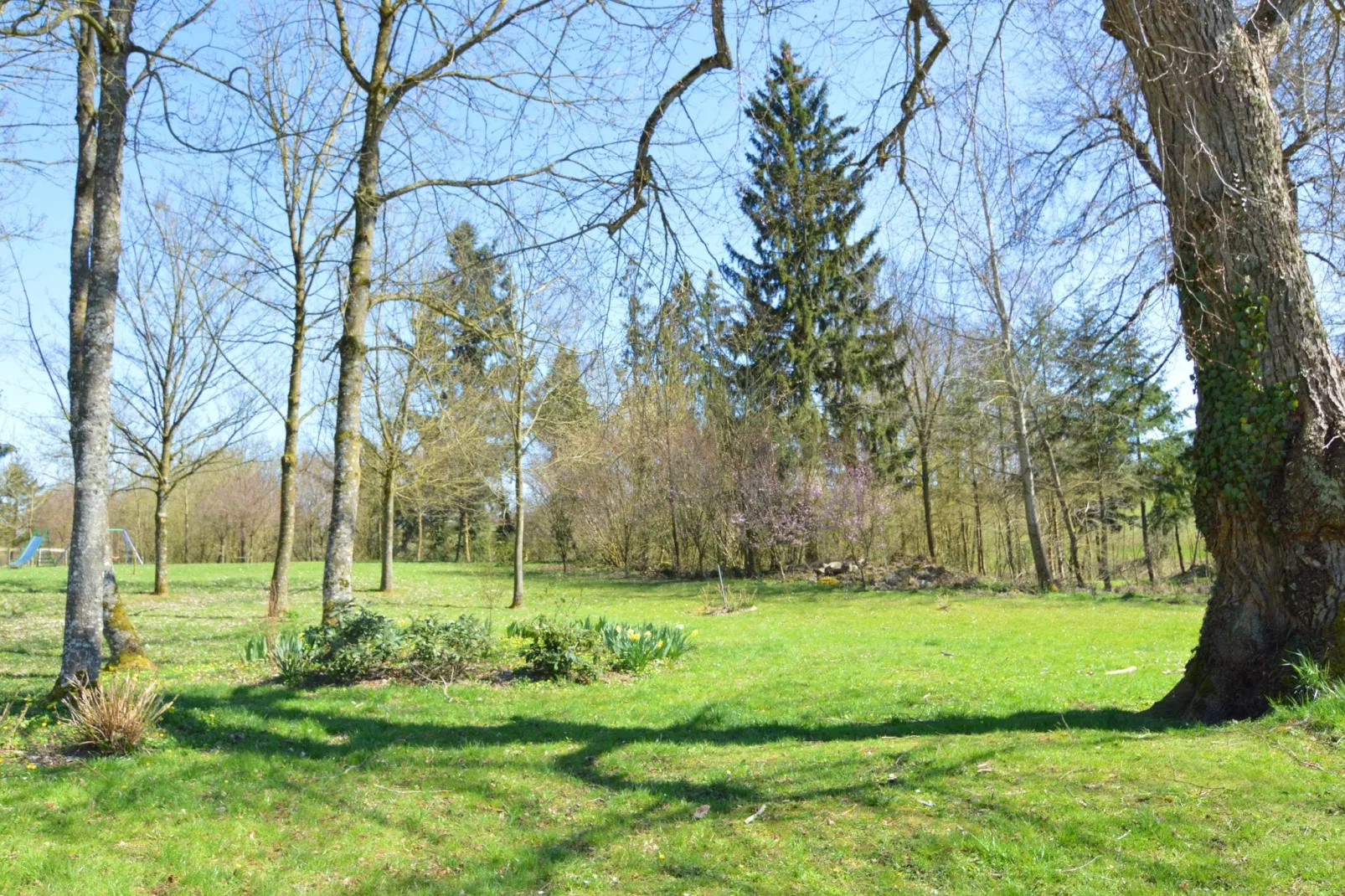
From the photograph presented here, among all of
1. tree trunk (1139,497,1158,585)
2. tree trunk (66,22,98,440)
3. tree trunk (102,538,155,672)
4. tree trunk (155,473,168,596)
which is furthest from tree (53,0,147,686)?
tree trunk (1139,497,1158,585)

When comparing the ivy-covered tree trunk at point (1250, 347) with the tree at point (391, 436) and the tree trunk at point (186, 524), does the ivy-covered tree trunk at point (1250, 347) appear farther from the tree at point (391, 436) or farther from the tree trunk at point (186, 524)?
the tree trunk at point (186, 524)

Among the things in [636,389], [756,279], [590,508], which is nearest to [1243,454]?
[756,279]

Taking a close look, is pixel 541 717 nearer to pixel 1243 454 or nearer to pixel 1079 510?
pixel 1243 454

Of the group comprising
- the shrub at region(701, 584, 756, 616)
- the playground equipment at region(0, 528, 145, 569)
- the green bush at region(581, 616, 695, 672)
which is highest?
the playground equipment at region(0, 528, 145, 569)

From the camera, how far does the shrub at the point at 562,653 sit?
865 centimetres

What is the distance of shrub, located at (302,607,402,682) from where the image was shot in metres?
7.91

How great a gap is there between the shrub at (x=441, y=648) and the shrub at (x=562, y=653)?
0.64 meters

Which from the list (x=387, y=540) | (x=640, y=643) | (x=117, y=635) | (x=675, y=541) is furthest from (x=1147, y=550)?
(x=117, y=635)

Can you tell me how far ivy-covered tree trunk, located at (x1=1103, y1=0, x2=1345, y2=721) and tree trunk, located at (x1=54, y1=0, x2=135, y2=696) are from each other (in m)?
7.44

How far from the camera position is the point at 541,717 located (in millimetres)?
7070

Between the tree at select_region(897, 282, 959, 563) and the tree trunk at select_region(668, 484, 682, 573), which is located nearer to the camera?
the tree at select_region(897, 282, 959, 563)

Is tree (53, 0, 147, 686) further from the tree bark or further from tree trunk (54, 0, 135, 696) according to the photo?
the tree bark

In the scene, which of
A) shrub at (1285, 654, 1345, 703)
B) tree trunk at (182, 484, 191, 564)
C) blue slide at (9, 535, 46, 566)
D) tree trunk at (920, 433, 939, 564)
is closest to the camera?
shrub at (1285, 654, 1345, 703)

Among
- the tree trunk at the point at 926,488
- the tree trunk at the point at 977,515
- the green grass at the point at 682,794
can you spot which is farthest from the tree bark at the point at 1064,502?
the green grass at the point at 682,794
